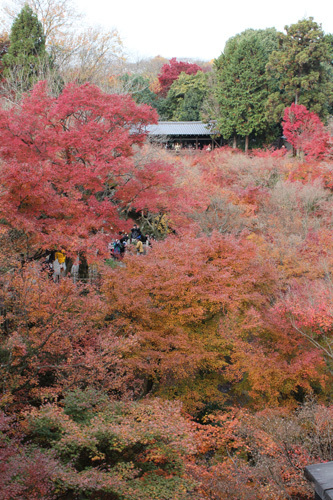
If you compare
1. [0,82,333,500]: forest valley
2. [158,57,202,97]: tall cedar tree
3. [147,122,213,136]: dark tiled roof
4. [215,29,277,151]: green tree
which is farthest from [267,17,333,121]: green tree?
[158,57,202,97]: tall cedar tree

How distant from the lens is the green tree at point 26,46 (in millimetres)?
21703

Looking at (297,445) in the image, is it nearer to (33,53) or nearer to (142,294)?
(142,294)

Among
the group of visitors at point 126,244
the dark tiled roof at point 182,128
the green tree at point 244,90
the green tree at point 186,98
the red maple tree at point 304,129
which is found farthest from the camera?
the green tree at point 186,98

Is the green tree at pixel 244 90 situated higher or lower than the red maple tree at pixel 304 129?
higher

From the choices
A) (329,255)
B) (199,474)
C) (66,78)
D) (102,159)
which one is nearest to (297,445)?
(199,474)

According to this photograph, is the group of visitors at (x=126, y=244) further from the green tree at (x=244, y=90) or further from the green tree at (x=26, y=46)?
the green tree at (x=244, y=90)

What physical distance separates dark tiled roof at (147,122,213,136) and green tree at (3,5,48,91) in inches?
468

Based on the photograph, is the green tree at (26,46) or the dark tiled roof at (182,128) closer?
the green tree at (26,46)

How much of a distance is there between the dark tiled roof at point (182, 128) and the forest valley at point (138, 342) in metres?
18.7

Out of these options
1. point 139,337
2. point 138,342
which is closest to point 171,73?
point 138,342

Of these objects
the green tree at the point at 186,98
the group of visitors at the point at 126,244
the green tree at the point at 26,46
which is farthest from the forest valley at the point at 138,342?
the green tree at the point at 186,98

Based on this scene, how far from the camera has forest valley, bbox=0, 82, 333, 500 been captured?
23.1ft

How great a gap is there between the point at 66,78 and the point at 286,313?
17004mm

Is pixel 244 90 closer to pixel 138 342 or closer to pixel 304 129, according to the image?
pixel 304 129
